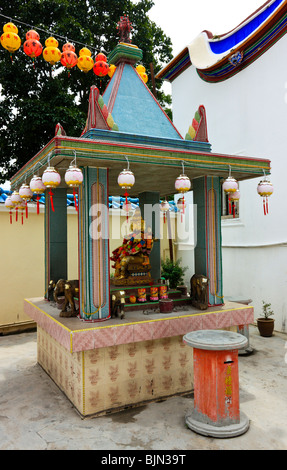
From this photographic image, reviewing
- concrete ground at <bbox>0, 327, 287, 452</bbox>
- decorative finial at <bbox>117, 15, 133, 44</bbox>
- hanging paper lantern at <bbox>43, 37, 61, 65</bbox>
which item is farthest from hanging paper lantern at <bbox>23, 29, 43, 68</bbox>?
concrete ground at <bbox>0, 327, 287, 452</bbox>

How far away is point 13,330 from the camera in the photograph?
405 inches

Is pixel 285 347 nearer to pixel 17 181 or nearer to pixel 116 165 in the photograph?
pixel 116 165

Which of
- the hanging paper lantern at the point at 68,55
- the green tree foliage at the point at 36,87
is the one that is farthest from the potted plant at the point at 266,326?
the green tree foliage at the point at 36,87

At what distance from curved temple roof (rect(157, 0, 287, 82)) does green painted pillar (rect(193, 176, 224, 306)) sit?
590 centimetres

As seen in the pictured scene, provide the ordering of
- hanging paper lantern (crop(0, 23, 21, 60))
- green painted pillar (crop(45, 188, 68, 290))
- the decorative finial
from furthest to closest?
1. hanging paper lantern (crop(0, 23, 21, 60))
2. green painted pillar (crop(45, 188, 68, 290))
3. the decorative finial

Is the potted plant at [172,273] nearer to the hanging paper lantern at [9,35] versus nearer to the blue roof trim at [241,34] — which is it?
the blue roof trim at [241,34]

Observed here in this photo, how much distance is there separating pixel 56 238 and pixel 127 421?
13.1 feet

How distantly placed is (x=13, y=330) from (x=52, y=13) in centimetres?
1429

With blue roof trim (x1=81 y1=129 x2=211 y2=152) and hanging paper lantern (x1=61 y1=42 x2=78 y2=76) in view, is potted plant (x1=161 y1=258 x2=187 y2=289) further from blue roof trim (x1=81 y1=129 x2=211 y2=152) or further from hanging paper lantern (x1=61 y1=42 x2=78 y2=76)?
hanging paper lantern (x1=61 y1=42 x2=78 y2=76)

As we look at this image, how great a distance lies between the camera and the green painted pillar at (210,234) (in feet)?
21.3

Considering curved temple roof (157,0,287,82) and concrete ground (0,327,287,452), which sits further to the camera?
curved temple roof (157,0,287,82)

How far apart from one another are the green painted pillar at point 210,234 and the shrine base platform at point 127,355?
44cm

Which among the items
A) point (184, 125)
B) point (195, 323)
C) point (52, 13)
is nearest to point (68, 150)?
point (195, 323)

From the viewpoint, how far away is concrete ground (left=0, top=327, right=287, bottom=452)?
434 centimetres
